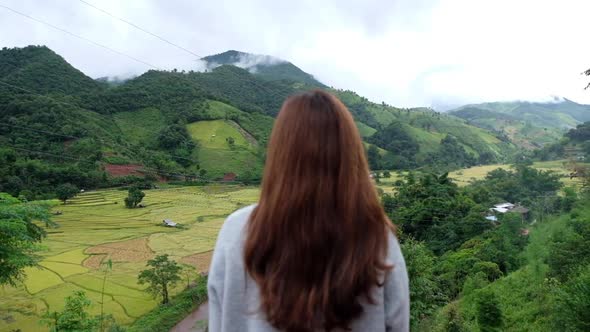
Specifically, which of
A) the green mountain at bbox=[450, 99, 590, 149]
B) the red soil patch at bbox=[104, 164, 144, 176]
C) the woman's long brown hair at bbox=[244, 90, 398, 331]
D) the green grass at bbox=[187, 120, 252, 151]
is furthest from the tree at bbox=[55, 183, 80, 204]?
the green mountain at bbox=[450, 99, 590, 149]

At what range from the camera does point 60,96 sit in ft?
140

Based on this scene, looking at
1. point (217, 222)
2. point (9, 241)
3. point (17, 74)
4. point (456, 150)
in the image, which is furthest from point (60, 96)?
point (456, 150)

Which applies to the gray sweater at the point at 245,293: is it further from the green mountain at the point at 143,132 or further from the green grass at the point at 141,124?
the green grass at the point at 141,124

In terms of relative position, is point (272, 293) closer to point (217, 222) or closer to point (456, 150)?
point (217, 222)

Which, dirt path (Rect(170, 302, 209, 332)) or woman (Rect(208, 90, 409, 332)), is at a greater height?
woman (Rect(208, 90, 409, 332))

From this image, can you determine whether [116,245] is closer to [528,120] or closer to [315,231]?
[315,231]

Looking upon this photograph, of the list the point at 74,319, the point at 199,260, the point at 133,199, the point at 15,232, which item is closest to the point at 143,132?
the point at 133,199

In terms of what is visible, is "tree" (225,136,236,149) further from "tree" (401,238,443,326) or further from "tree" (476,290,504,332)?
"tree" (476,290,504,332)

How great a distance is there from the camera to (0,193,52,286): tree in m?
8.45

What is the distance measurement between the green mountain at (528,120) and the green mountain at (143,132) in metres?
Answer: 30.2

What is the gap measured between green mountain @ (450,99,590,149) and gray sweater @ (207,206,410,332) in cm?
9916

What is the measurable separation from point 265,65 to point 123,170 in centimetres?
11104

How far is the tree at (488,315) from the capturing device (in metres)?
9.30

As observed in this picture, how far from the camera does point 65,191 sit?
26.9 m
